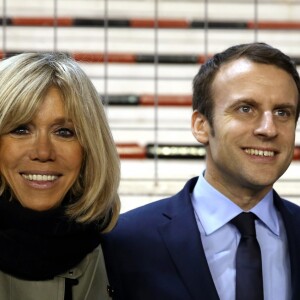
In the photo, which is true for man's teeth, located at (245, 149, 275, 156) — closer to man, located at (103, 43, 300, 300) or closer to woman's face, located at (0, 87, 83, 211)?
man, located at (103, 43, 300, 300)

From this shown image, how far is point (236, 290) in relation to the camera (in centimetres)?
240

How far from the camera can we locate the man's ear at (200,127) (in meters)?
2.69

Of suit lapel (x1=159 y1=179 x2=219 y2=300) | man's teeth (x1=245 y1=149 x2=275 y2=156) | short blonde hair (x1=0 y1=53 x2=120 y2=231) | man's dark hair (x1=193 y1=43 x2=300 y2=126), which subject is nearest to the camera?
short blonde hair (x1=0 y1=53 x2=120 y2=231)

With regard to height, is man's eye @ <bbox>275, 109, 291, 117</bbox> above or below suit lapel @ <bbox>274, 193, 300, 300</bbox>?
above

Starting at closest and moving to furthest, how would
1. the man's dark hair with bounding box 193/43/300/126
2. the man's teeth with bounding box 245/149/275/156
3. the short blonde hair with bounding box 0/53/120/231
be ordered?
the short blonde hair with bounding box 0/53/120/231 < the man's teeth with bounding box 245/149/275/156 < the man's dark hair with bounding box 193/43/300/126

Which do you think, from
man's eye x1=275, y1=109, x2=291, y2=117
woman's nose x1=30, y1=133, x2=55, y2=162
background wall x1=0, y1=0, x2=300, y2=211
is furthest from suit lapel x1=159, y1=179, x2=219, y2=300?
background wall x1=0, y1=0, x2=300, y2=211

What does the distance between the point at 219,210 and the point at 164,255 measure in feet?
0.82

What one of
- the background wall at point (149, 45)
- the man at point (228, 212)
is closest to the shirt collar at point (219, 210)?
Result: the man at point (228, 212)

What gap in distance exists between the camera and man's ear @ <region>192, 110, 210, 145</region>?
8.84 ft

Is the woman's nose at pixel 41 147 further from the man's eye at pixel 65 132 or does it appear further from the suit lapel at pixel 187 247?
the suit lapel at pixel 187 247

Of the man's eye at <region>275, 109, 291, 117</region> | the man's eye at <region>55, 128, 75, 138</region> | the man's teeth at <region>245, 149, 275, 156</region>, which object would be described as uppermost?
the man's eye at <region>275, 109, 291, 117</region>

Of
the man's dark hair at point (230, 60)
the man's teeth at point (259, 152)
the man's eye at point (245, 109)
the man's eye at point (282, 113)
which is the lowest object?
the man's teeth at point (259, 152)

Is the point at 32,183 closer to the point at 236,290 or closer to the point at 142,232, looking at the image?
the point at 142,232

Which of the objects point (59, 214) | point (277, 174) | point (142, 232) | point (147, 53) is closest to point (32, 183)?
point (59, 214)
